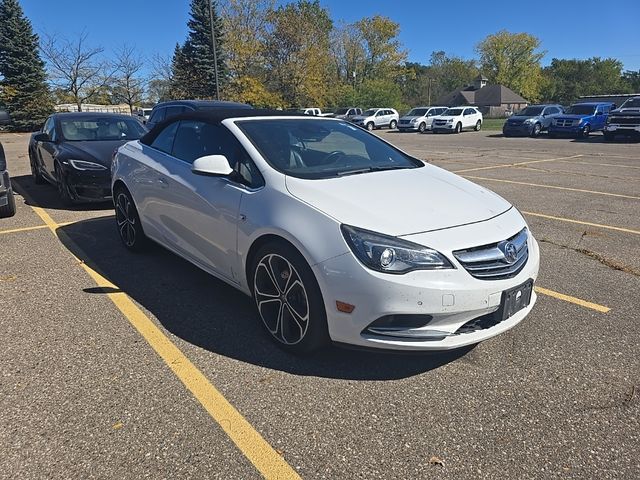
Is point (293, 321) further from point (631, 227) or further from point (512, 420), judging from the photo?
point (631, 227)

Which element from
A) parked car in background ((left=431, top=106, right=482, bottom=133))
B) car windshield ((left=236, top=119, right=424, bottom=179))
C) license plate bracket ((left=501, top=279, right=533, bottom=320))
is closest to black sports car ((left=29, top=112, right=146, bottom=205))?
car windshield ((left=236, top=119, right=424, bottom=179))

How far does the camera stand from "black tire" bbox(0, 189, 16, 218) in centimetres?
655

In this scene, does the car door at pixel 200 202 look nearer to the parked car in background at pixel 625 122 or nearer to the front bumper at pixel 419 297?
the front bumper at pixel 419 297

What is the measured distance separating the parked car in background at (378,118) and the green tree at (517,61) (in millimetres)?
60490

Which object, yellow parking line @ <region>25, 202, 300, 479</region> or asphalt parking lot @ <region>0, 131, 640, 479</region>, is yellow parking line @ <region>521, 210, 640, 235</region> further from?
yellow parking line @ <region>25, 202, 300, 479</region>

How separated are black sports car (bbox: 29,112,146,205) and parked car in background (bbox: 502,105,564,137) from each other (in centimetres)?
2336

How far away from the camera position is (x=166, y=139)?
458cm

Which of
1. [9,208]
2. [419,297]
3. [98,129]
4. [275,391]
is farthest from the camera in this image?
[98,129]

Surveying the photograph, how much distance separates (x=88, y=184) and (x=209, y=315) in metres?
4.31

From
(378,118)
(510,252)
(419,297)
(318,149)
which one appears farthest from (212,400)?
(378,118)

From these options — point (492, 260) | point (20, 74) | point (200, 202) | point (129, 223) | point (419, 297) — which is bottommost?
point (129, 223)

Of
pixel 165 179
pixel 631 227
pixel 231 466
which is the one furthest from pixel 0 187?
pixel 631 227

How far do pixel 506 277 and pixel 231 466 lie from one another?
178cm

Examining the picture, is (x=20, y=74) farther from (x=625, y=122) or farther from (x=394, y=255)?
(x=394, y=255)
